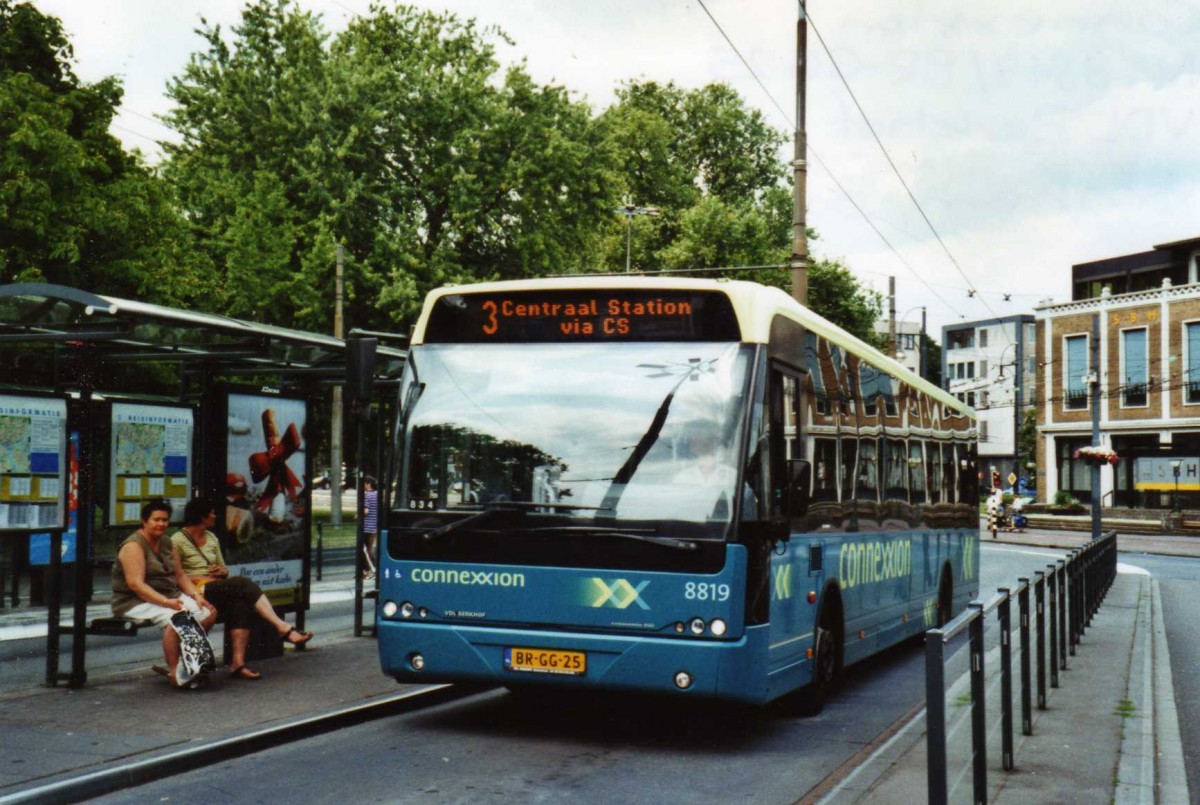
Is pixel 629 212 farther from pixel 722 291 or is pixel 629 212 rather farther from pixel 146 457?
pixel 722 291

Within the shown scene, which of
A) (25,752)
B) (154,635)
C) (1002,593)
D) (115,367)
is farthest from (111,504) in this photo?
(115,367)

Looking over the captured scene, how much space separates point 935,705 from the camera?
5.32m

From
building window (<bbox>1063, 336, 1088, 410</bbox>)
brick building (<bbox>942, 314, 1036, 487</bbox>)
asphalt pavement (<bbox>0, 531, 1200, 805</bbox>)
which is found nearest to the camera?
asphalt pavement (<bbox>0, 531, 1200, 805</bbox>)

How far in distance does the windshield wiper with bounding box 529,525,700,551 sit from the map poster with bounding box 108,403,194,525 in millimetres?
5289

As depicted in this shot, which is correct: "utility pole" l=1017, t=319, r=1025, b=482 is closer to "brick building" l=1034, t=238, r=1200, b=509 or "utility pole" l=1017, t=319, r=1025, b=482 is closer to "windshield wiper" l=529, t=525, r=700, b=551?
"brick building" l=1034, t=238, r=1200, b=509

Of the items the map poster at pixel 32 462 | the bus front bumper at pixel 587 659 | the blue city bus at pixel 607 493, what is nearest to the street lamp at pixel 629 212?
the map poster at pixel 32 462

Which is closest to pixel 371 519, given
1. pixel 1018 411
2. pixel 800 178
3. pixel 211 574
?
pixel 800 178

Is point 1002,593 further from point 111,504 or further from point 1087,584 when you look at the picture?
point 1087,584

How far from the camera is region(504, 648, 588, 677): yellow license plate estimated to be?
798 centimetres

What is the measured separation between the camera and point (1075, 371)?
59.9 meters

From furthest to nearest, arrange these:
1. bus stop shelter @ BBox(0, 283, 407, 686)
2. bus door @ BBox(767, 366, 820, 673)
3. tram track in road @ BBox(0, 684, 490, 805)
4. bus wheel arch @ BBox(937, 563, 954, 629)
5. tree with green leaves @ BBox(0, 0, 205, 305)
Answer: tree with green leaves @ BBox(0, 0, 205, 305) < bus wheel arch @ BBox(937, 563, 954, 629) < bus stop shelter @ BBox(0, 283, 407, 686) < bus door @ BBox(767, 366, 820, 673) < tram track in road @ BBox(0, 684, 490, 805)

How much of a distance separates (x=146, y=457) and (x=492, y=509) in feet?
16.9

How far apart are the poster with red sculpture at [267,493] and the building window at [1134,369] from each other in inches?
1993

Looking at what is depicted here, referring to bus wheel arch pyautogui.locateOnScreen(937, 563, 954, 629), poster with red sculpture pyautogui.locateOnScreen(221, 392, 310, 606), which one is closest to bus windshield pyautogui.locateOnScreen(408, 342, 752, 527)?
poster with red sculpture pyautogui.locateOnScreen(221, 392, 310, 606)
